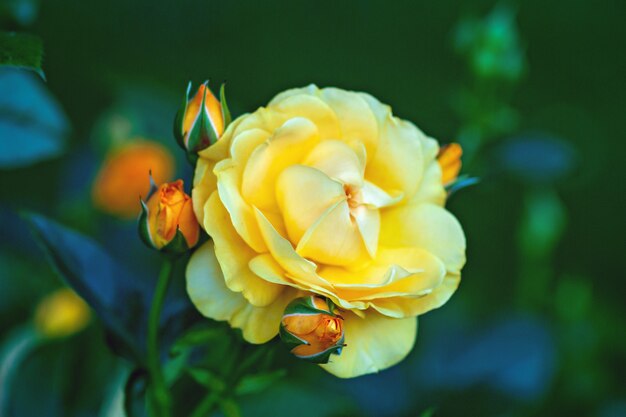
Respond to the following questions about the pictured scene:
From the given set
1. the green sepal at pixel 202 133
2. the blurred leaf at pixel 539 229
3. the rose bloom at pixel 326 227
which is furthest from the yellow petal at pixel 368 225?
the blurred leaf at pixel 539 229

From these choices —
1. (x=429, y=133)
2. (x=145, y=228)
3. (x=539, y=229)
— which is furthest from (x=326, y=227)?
(x=429, y=133)

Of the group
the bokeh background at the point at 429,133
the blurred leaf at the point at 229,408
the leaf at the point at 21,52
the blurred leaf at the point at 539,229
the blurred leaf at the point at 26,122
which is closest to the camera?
the leaf at the point at 21,52

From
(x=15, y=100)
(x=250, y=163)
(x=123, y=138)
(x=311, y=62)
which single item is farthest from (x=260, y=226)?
(x=311, y=62)

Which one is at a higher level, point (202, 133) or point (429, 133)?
point (202, 133)

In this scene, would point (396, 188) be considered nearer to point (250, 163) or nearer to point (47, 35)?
point (250, 163)

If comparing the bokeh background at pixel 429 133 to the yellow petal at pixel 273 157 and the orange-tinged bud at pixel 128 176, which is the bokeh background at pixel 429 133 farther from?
the yellow petal at pixel 273 157

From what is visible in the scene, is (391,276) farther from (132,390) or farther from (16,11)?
(16,11)
